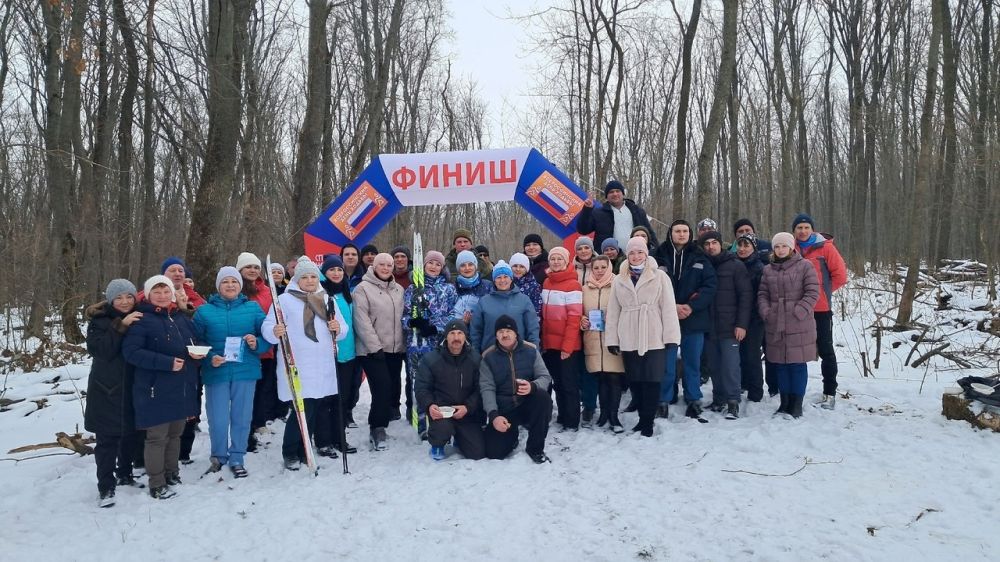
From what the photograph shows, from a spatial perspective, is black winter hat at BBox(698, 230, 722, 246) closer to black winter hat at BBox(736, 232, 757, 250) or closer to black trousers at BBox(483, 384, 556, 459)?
black winter hat at BBox(736, 232, 757, 250)

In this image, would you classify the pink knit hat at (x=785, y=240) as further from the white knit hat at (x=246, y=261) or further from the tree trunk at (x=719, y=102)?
the white knit hat at (x=246, y=261)

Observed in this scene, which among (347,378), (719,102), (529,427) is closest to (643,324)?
(529,427)

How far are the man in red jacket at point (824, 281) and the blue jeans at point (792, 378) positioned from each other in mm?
302

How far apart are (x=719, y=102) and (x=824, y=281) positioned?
4.86m

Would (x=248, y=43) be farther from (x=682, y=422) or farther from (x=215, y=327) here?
(x=682, y=422)

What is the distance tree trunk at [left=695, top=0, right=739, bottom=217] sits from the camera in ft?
32.2

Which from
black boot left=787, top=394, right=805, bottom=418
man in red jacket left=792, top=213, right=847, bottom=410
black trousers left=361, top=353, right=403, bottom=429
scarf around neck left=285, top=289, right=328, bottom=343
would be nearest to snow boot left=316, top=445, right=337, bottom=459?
black trousers left=361, top=353, right=403, bottom=429

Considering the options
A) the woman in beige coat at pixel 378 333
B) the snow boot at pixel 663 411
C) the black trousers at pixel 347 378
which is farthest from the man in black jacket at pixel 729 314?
the black trousers at pixel 347 378

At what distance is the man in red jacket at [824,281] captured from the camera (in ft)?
19.4

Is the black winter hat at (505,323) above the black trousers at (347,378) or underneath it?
above

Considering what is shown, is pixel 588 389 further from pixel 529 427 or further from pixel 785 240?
pixel 785 240

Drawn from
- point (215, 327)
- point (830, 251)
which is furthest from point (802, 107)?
point (215, 327)

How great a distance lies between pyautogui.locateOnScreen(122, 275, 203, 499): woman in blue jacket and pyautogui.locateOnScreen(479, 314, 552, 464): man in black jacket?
2442 millimetres

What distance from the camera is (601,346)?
19.2ft
